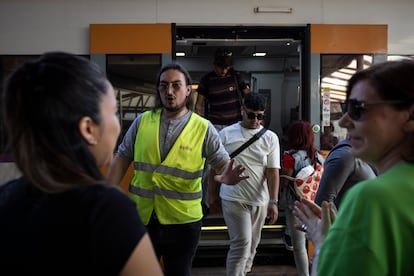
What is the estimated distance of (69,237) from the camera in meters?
0.88

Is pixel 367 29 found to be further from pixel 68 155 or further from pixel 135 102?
pixel 68 155

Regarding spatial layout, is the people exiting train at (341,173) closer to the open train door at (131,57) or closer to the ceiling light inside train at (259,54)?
the open train door at (131,57)

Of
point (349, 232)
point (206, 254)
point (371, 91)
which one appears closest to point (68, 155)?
point (349, 232)

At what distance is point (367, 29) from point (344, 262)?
3.73 m

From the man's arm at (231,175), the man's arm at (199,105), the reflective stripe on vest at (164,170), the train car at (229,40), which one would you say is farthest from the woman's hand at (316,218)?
the man's arm at (199,105)

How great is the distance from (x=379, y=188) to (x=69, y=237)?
720 millimetres

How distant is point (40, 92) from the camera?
94cm

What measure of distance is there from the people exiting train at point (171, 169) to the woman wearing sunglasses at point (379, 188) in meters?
1.29

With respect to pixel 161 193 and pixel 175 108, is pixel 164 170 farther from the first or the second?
pixel 175 108

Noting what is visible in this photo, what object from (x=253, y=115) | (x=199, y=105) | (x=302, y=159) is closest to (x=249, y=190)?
(x=302, y=159)

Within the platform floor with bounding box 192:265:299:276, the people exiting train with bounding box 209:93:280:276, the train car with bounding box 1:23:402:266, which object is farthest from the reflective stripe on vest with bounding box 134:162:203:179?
the platform floor with bounding box 192:265:299:276

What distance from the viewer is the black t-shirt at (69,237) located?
0.88 metres

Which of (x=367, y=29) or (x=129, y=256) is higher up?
(x=367, y=29)

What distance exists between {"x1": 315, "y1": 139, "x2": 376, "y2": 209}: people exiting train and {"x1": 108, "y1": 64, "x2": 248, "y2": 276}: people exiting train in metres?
0.49
